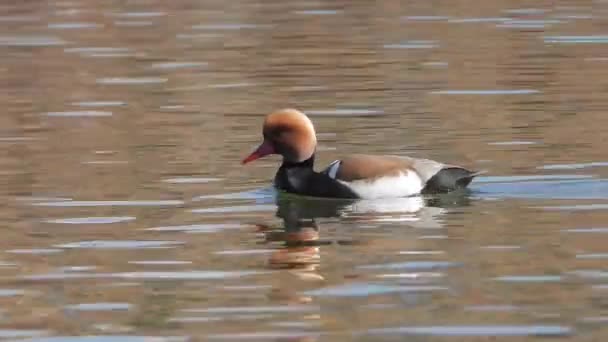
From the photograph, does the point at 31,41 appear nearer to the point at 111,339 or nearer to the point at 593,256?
the point at 593,256

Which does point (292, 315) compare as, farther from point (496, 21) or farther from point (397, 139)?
point (496, 21)

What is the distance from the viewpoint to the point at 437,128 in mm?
15805

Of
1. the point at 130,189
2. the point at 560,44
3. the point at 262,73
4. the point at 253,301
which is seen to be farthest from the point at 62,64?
the point at 253,301

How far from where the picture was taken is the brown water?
908 centimetres

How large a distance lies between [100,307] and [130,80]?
11.0m

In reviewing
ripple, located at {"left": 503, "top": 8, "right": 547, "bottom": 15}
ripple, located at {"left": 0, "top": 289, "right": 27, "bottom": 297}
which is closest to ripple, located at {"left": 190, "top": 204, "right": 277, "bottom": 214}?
ripple, located at {"left": 0, "top": 289, "right": 27, "bottom": 297}

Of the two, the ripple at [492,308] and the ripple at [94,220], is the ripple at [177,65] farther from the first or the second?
the ripple at [492,308]

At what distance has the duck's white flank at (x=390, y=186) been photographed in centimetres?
1273

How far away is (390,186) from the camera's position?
41.8ft

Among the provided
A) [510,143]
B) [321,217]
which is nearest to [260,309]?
[321,217]

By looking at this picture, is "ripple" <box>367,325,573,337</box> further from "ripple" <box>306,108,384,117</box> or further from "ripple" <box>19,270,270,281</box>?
"ripple" <box>306,108,384,117</box>

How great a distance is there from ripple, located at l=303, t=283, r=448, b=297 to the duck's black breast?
334 cm

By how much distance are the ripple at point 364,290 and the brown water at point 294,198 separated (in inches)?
0.7

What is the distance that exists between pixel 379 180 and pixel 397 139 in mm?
2477
